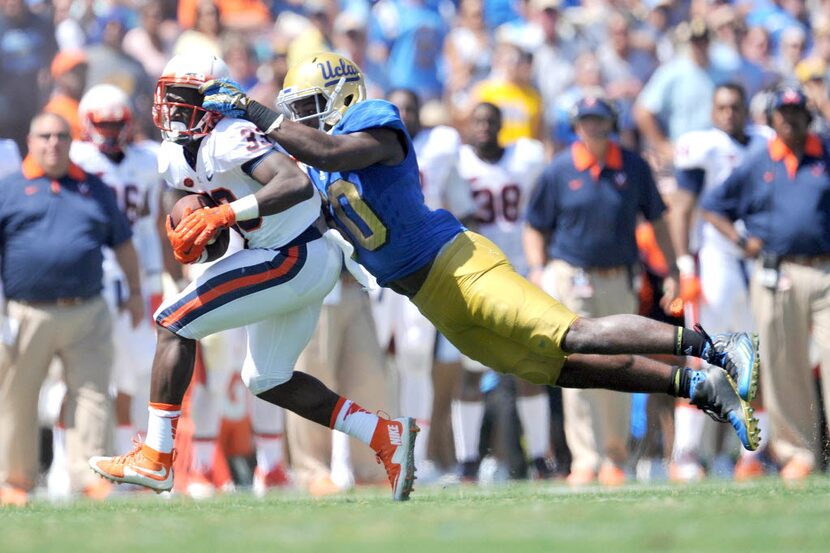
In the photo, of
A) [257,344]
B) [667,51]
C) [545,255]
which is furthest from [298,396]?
[667,51]

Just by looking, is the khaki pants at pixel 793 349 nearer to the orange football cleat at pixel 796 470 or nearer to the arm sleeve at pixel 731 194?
the orange football cleat at pixel 796 470

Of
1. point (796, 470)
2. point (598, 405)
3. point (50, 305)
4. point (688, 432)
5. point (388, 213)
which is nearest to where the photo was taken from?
point (388, 213)

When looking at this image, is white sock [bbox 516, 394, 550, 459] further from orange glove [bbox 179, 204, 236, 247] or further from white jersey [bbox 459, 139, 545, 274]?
orange glove [bbox 179, 204, 236, 247]

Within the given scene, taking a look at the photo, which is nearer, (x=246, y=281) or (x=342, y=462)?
(x=246, y=281)

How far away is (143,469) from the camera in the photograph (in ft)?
24.1

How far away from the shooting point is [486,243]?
734 cm

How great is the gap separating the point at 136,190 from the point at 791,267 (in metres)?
3.89

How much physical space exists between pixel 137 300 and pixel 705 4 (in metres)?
6.89

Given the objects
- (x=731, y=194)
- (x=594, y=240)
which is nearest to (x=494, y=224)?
(x=594, y=240)

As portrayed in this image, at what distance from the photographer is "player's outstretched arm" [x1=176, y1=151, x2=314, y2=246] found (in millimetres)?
7047

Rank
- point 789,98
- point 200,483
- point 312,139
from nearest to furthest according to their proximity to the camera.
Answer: point 312,139 → point 789,98 → point 200,483

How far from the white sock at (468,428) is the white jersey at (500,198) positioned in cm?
92

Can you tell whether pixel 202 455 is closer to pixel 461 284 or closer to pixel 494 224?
pixel 494 224

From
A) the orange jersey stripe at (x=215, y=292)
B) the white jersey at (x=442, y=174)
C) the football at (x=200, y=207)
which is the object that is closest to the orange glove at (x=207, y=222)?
the football at (x=200, y=207)
